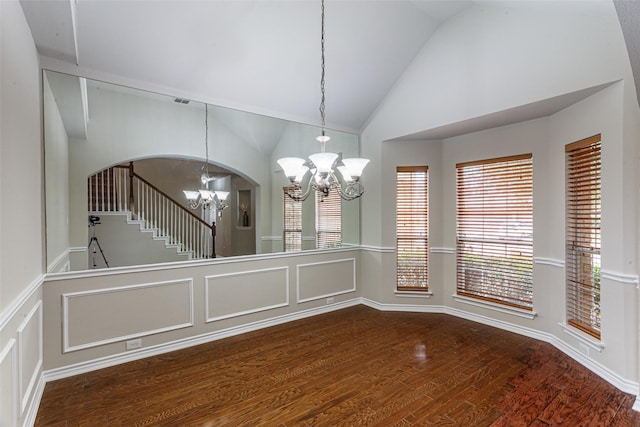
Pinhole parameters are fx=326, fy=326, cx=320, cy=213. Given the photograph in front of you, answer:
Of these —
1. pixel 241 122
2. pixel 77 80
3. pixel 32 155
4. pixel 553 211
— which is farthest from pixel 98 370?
pixel 553 211

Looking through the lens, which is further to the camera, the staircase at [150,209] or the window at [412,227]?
the window at [412,227]

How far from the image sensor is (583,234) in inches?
130

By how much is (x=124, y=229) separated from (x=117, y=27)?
1831 mm

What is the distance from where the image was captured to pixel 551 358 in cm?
331

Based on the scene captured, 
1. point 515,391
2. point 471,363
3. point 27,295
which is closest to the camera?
point 27,295

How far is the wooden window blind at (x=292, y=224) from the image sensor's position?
4527 mm

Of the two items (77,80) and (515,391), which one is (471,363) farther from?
(77,80)

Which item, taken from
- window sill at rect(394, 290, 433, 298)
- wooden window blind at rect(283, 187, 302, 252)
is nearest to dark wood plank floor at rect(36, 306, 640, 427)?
window sill at rect(394, 290, 433, 298)

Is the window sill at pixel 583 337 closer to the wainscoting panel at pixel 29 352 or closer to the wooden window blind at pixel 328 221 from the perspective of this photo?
the wooden window blind at pixel 328 221

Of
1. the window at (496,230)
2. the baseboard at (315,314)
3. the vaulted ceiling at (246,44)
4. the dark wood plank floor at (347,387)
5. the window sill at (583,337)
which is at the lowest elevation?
the dark wood plank floor at (347,387)

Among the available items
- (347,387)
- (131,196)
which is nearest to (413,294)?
(347,387)

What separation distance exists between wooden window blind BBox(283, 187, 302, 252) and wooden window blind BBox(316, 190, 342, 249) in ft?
1.19

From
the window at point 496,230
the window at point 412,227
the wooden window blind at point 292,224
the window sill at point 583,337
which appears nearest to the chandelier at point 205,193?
the wooden window blind at point 292,224

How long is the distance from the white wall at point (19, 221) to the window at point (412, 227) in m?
4.12
